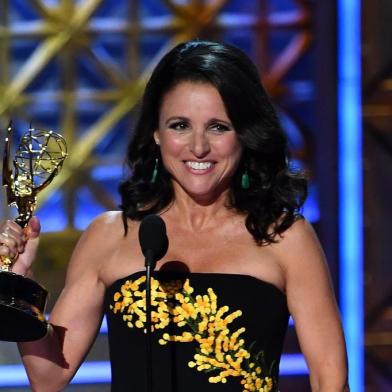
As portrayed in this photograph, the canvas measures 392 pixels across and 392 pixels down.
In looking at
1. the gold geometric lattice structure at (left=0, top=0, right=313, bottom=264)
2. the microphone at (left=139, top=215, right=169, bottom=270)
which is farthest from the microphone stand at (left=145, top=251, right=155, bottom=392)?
the gold geometric lattice structure at (left=0, top=0, right=313, bottom=264)

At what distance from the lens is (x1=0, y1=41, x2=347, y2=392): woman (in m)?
1.98

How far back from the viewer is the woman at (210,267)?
6.50 feet

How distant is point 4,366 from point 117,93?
114cm

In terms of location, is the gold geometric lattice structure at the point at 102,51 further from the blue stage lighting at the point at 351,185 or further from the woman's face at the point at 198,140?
the woman's face at the point at 198,140

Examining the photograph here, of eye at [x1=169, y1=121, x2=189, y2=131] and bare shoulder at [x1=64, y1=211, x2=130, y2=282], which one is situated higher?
eye at [x1=169, y1=121, x2=189, y2=131]

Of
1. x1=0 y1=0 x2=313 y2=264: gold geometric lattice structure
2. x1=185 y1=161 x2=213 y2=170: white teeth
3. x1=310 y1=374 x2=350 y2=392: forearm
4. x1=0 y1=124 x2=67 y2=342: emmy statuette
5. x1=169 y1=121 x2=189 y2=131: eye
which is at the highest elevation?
x1=0 y1=0 x2=313 y2=264: gold geometric lattice structure

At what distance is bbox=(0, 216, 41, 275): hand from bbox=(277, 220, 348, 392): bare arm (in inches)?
16.6

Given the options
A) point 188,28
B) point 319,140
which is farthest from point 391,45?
point 188,28

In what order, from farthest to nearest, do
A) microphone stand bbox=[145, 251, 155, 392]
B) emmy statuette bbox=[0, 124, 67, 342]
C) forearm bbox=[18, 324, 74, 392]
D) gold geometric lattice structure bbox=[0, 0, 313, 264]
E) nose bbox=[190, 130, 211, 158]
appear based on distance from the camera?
gold geometric lattice structure bbox=[0, 0, 313, 264], forearm bbox=[18, 324, 74, 392], nose bbox=[190, 130, 211, 158], emmy statuette bbox=[0, 124, 67, 342], microphone stand bbox=[145, 251, 155, 392]

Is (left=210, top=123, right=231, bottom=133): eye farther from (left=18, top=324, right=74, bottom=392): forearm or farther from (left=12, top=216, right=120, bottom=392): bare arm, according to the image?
(left=18, top=324, right=74, bottom=392): forearm

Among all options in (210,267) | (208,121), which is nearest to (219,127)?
(208,121)

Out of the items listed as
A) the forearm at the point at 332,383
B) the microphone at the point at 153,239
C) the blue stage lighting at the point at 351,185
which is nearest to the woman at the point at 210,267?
the forearm at the point at 332,383

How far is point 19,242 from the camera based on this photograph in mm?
1919

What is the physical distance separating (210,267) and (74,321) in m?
0.27
